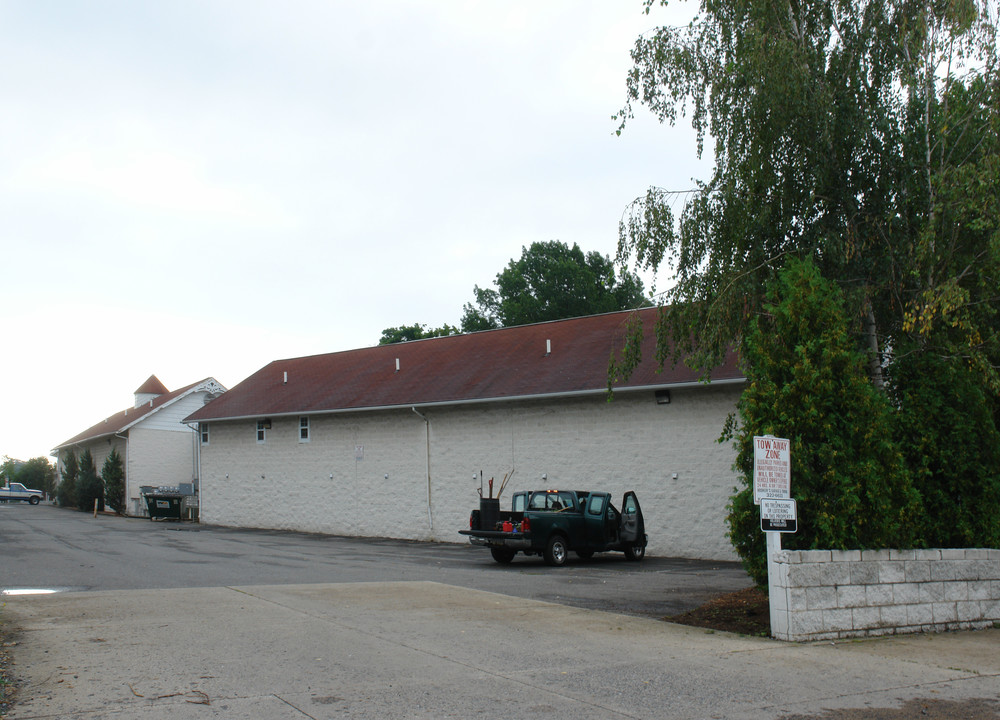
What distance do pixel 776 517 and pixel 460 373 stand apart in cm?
1910

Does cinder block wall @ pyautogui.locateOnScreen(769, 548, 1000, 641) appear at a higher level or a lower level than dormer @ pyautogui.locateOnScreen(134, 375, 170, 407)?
lower

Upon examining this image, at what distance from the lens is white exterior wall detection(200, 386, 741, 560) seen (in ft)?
69.4

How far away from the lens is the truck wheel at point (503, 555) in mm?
19234

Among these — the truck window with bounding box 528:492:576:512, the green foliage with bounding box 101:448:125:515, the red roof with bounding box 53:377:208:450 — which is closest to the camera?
the truck window with bounding box 528:492:576:512

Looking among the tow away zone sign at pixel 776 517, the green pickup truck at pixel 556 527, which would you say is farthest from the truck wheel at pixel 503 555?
the tow away zone sign at pixel 776 517

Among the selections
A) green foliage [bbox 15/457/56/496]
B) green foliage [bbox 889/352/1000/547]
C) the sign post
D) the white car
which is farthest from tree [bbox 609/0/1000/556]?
green foliage [bbox 15/457/56/496]

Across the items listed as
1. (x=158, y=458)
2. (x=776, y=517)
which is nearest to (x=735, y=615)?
(x=776, y=517)

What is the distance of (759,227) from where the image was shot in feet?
42.8

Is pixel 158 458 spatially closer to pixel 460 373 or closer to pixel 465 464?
pixel 460 373

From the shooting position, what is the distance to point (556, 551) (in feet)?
62.2

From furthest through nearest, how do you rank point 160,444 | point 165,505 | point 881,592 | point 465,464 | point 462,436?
point 160,444 < point 165,505 < point 462,436 < point 465,464 < point 881,592

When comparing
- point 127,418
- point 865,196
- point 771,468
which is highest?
point 865,196

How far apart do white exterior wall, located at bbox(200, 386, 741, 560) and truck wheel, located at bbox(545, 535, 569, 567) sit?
11.7 feet

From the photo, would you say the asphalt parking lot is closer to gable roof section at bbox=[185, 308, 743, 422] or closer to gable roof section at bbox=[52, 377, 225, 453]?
gable roof section at bbox=[185, 308, 743, 422]
